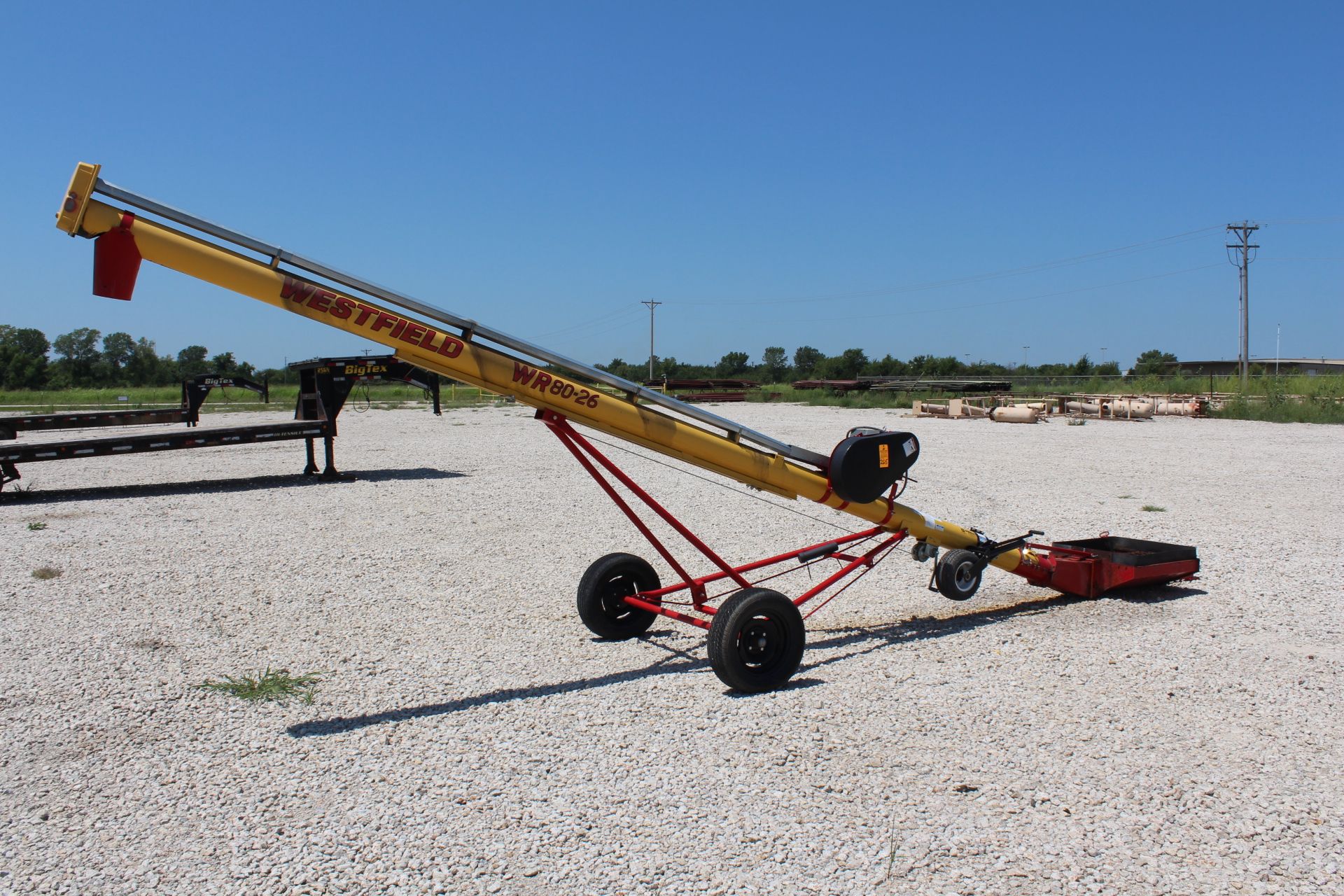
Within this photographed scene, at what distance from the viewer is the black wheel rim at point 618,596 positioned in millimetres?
6824

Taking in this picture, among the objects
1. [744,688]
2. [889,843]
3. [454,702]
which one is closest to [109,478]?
[454,702]

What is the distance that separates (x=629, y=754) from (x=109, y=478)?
1473 cm

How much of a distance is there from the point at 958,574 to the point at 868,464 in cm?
156

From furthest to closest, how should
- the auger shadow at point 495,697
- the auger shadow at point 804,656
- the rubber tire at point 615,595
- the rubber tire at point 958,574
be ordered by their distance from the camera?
1. the rubber tire at point 958,574
2. the rubber tire at point 615,595
3. the auger shadow at point 804,656
4. the auger shadow at point 495,697

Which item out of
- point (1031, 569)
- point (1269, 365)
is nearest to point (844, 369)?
point (1269, 365)

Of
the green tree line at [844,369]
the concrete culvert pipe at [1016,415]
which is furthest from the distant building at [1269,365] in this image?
the concrete culvert pipe at [1016,415]

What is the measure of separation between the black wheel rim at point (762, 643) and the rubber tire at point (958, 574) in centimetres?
216

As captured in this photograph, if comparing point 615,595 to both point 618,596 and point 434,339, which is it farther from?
point 434,339

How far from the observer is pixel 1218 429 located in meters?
27.0

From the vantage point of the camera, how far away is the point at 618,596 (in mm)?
6887

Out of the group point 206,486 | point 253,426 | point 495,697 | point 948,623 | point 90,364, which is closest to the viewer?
point 495,697

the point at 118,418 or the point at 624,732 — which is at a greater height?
the point at 118,418

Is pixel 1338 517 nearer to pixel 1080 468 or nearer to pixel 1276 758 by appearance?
pixel 1080 468

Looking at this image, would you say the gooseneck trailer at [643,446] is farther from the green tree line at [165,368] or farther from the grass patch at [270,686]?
the green tree line at [165,368]
